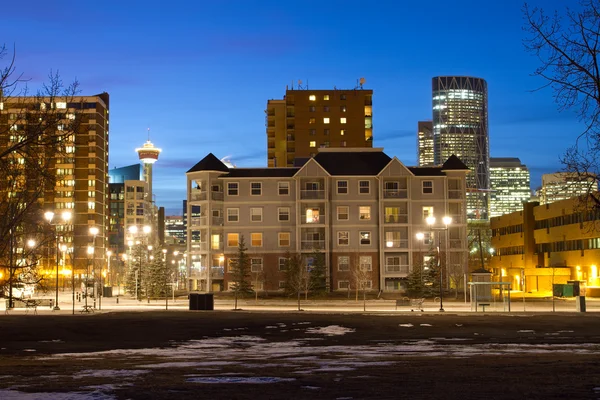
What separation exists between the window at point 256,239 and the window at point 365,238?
36.3 ft

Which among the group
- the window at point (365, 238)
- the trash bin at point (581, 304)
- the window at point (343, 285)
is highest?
the window at point (365, 238)

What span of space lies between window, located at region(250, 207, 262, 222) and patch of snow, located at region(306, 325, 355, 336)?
142ft

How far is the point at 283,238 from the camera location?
8275 centimetres

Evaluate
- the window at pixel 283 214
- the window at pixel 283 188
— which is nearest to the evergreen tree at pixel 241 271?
the window at pixel 283 214

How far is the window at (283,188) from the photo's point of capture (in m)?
82.9

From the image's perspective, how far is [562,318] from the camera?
4609cm

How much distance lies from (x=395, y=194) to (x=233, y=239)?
18445 mm

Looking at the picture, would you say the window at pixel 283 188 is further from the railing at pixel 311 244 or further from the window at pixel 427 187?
the window at pixel 427 187

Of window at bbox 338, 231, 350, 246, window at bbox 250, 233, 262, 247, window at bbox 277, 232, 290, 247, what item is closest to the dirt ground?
window at bbox 338, 231, 350, 246

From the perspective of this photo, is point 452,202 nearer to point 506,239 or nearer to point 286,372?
point 506,239

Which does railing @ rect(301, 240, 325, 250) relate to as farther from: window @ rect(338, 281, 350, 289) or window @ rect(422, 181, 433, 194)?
window @ rect(422, 181, 433, 194)

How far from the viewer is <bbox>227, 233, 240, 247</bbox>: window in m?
82.2

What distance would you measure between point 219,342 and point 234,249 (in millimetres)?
49673

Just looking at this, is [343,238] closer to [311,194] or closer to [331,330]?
[311,194]
